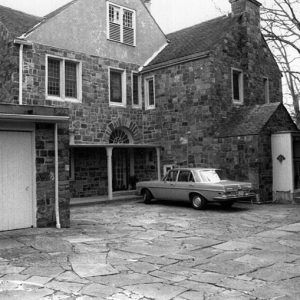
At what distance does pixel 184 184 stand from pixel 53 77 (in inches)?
282

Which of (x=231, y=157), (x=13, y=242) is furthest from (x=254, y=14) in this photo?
(x=13, y=242)

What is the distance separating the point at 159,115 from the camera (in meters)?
19.5

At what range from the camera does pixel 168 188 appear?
15.0 meters

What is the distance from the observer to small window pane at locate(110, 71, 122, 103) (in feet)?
62.4

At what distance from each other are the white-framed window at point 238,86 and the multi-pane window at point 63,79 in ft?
23.4

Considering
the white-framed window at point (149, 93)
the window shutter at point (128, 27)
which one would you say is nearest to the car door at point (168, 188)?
the white-framed window at point (149, 93)

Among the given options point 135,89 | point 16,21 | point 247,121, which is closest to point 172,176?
point 247,121

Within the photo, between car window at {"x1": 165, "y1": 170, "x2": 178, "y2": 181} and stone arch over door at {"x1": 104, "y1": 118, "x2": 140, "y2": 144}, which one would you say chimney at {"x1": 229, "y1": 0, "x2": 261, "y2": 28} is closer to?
stone arch over door at {"x1": 104, "y1": 118, "x2": 140, "y2": 144}

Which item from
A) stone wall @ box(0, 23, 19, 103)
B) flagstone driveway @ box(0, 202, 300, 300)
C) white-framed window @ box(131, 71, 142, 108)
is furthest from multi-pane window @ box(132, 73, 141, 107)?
flagstone driveway @ box(0, 202, 300, 300)

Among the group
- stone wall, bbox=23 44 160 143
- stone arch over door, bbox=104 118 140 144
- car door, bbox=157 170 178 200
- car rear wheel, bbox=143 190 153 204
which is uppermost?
stone wall, bbox=23 44 160 143

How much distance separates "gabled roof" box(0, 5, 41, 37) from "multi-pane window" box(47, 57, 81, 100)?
1.55m

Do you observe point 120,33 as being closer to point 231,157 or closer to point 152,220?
point 231,157

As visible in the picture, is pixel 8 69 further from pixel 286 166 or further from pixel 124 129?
pixel 286 166

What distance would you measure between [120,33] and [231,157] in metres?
8.02
